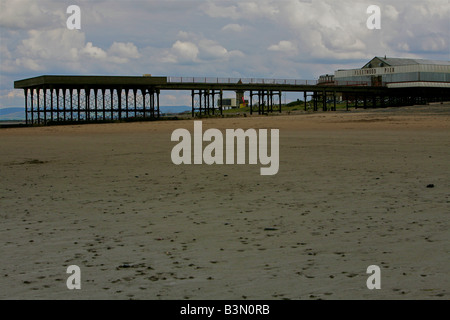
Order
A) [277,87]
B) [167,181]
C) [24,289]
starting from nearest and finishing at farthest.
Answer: [24,289]
[167,181]
[277,87]

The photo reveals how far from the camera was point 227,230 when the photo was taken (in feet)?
27.4

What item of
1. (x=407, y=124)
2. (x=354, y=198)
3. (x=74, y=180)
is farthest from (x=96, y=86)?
(x=354, y=198)

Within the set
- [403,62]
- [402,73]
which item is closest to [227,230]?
[402,73]

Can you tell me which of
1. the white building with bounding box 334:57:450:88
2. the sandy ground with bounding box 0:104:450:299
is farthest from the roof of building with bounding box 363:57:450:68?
the sandy ground with bounding box 0:104:450:299

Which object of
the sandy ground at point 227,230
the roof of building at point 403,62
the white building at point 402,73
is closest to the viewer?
the sandy ground at point 227,230

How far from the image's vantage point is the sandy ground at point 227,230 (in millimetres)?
5906

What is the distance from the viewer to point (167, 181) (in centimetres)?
1355

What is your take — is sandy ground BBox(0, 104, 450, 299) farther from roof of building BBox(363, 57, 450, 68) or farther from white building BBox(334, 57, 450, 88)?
roof of building BBox(363, 57, 450, 68)

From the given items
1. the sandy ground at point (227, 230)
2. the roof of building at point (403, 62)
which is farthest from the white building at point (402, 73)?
the sandy ground at point (227, 230)

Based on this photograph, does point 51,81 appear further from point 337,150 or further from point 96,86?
point 337,150

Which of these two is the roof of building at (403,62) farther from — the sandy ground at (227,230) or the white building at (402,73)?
the sandy ground at (227,230)

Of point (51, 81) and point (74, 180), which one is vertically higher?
point (51, 81)
